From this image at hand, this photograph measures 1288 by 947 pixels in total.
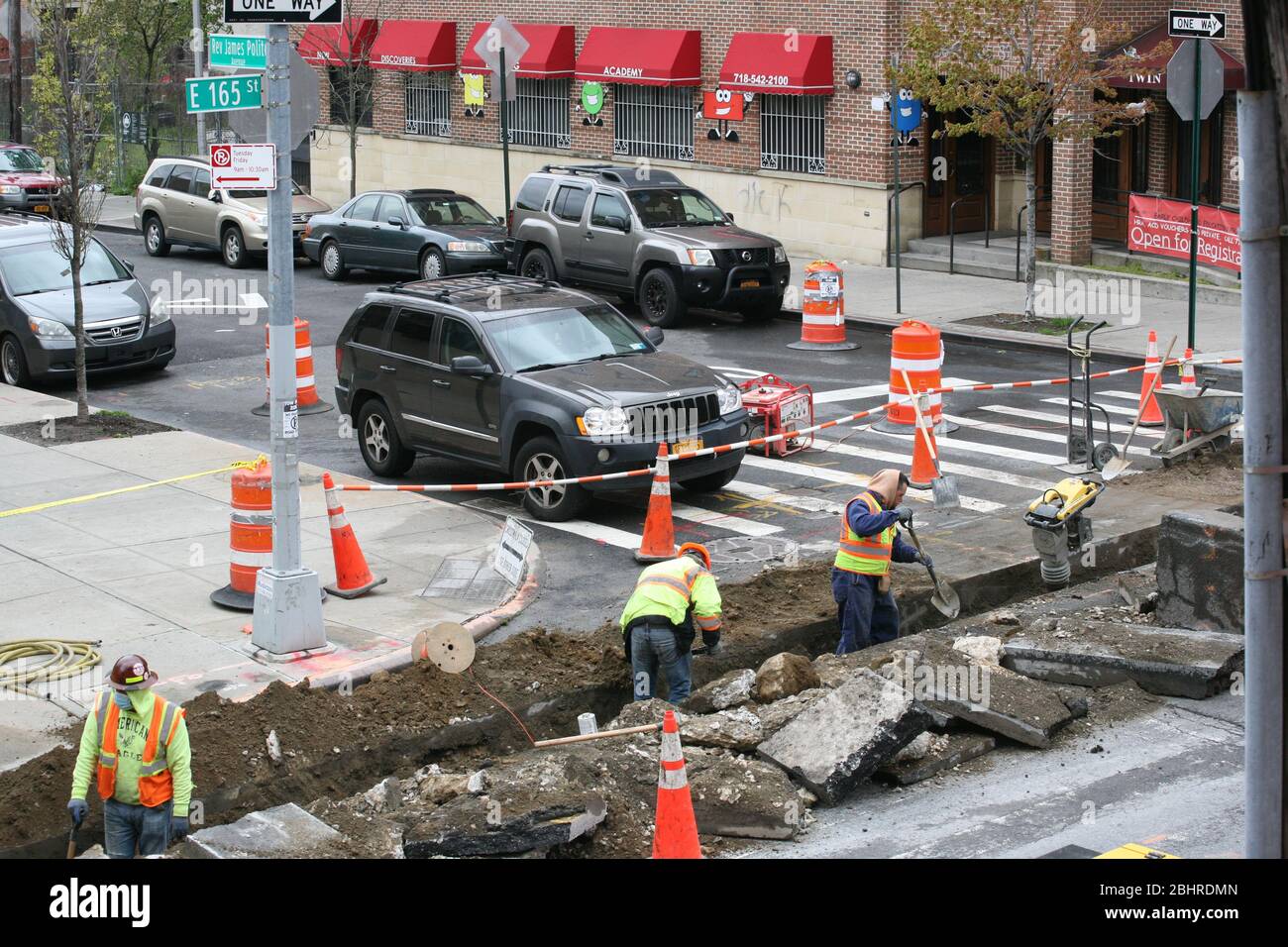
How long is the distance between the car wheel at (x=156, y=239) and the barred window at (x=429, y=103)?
830cm

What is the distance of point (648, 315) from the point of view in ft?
81.7

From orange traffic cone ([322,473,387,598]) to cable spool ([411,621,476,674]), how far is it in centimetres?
240

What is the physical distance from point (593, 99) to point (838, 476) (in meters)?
19.9

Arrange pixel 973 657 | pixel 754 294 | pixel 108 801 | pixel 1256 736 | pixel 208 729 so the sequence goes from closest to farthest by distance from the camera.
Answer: pixel 1256 736 < pixel 108 801 < pixel 208 729 < pixel 973 657 < pixel 754 294

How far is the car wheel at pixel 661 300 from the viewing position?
24.2 m

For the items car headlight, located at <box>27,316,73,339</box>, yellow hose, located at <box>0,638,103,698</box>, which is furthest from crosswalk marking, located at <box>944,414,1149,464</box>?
car headlight, located at <box>27,316,73,339</box>

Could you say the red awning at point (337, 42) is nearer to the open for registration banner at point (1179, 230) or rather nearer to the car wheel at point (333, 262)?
the car wheel at point (333, 262)

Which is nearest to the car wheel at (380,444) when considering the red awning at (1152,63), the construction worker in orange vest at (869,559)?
the construction worker in orange vest at (869,559)

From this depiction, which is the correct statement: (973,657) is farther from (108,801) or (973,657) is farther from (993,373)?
(993,373)

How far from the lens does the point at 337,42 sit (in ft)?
130

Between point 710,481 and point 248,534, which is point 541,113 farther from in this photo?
point 248,534

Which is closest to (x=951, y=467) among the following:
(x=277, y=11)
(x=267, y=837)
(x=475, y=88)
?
(x=277, y=11)
